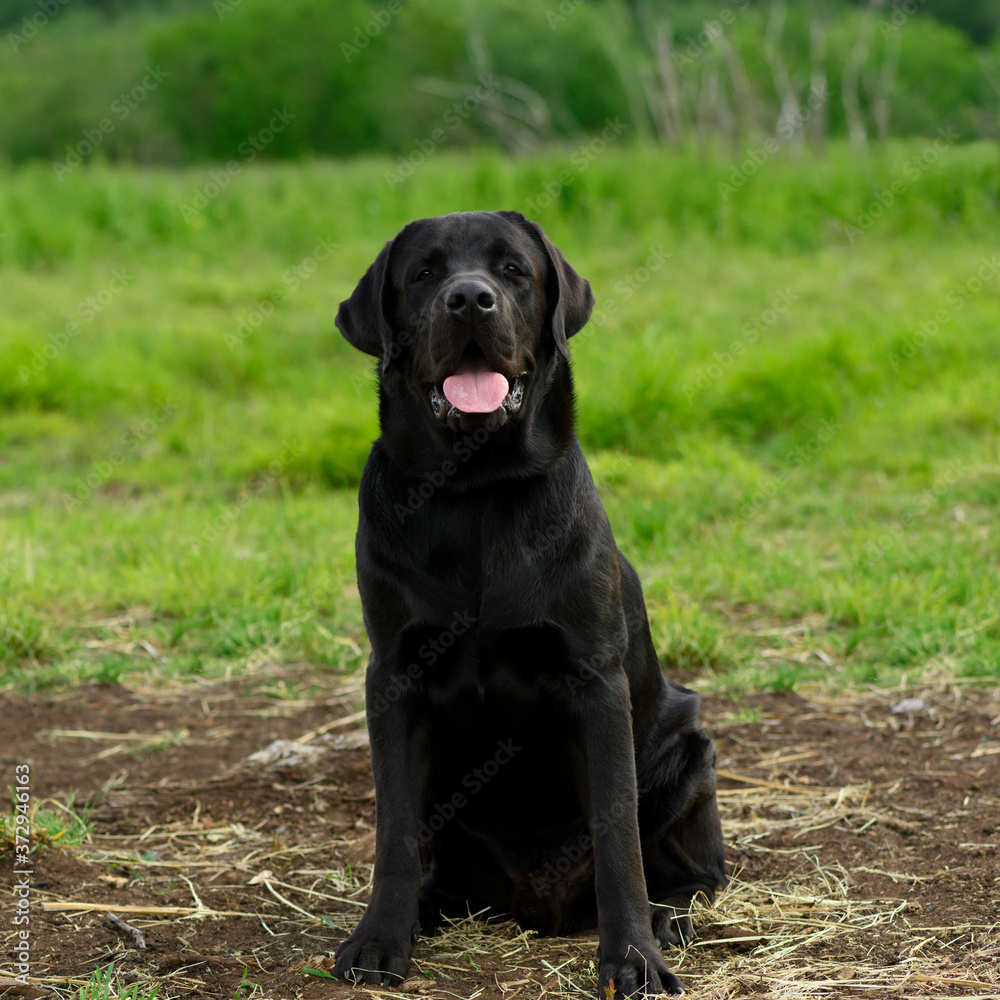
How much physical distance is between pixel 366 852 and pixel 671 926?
38.8 inches

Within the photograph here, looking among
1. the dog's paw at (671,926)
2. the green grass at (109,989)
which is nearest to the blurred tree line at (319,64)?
the dog's paw at (671,926)

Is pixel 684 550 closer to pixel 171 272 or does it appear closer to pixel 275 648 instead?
pixel 275 648

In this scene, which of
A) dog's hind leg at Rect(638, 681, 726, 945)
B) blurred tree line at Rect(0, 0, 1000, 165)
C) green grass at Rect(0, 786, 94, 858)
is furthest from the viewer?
blurred tree line at Rect(0, 0, 1000, 165)

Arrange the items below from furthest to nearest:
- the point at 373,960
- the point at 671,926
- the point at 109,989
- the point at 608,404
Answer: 1. the point at 608,404
2. the point at 671,926
3. the point at 373,960
4. the point at 109,989

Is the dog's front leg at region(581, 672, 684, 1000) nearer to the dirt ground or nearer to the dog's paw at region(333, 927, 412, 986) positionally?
the dirt ground

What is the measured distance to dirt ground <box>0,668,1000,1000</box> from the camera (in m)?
2.59

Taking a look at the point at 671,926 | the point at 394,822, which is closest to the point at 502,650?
the point at 394,822

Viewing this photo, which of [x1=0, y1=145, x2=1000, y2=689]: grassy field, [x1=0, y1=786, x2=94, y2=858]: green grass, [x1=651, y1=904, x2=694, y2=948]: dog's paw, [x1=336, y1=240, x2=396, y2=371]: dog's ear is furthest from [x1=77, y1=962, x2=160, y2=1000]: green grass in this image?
[x1=0, y1=145, x2=1000, y2=689]: grassy field

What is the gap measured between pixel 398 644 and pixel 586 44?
43370 mm

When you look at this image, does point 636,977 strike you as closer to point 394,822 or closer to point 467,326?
point 394,822

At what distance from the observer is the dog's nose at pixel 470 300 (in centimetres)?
267

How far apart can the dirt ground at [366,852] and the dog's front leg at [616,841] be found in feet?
0.39

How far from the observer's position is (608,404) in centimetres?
728

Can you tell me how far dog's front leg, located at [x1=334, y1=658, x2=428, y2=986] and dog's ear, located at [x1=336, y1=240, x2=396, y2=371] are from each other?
0.81 metres
